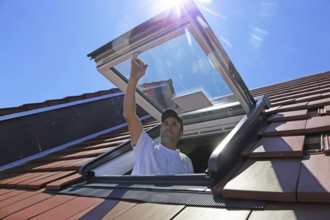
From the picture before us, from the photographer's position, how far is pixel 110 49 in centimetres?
197

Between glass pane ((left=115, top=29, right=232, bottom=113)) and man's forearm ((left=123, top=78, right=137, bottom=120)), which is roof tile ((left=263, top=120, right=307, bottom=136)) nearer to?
glass pane ((left=115, top=29, right=232, bottom=113))

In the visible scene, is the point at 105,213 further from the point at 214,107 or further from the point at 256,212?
the point at 214,107

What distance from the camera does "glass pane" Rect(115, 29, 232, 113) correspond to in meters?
1.84

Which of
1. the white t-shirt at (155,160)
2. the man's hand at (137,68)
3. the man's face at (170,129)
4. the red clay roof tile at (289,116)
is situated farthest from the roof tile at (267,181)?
the man's face at (170,129)

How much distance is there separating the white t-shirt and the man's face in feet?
0.69

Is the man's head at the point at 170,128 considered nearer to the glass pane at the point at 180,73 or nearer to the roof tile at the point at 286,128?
the glass pane at the point at 180,73

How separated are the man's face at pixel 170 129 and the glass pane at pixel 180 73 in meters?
0.16

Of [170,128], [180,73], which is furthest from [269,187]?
[170,128]

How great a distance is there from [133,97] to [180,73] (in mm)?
448

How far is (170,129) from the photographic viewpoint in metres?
2.56

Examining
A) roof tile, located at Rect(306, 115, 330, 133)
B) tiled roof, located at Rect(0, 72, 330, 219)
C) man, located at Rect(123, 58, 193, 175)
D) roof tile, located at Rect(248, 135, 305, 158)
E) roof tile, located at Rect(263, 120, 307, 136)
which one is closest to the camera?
tiled roof, located at Rect(0, 72, 330, 219)

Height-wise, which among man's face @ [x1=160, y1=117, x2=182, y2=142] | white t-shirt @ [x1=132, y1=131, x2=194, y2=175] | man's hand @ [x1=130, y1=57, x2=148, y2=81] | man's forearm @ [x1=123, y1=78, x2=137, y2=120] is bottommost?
white t-shirt @ [x1=132, y1=131, x2=194, y2=175]

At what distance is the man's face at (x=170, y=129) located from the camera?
256 centimetres

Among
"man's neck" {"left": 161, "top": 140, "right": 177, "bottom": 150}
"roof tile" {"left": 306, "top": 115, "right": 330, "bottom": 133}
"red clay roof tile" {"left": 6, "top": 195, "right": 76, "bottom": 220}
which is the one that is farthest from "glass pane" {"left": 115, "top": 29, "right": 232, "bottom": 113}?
"red clay roof tile" {"left": 6, "top": 195, "right": 76, "bottom": 220}
